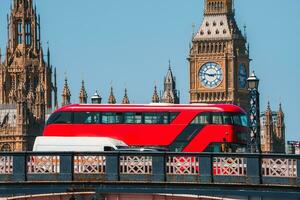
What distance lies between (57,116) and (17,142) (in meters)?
111

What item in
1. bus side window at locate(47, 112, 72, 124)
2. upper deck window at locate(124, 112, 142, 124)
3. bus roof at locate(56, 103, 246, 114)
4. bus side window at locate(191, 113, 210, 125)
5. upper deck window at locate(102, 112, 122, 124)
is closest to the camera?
bus side window at locate(191, 113, 210, 125)

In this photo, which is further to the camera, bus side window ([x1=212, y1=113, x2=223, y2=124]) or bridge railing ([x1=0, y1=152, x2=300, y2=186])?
bus side window ([x1=212, y1=113, x2=223, y2=124])

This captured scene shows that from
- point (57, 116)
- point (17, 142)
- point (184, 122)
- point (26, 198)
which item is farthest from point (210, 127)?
point (17, 142)

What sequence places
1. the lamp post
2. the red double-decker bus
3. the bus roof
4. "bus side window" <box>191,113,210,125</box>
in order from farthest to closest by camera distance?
Answer: the bus roof, "bus side window" <box>191,113,210,125</box>, the red double-decker bus, the lamp post

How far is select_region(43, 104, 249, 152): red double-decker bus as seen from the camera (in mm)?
76750

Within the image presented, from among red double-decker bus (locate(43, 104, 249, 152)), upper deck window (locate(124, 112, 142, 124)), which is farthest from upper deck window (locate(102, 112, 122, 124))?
upper deck window (locate(124, 112, 142, 124))

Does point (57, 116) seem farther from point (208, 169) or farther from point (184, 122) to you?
point (208, 169)

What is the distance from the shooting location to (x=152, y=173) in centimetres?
5066

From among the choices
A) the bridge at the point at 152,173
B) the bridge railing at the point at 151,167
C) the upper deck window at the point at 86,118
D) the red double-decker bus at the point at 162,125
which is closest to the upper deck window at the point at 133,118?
the red double-decker bus at the point at 162,125

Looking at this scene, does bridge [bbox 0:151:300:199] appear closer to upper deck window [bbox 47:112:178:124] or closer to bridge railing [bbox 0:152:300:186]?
bridge railing [bbox 0:152:300:186]

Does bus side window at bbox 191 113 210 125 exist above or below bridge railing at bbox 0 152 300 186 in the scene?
above

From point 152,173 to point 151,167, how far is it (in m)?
0.20

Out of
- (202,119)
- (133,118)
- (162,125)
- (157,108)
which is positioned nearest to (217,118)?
(202,119)

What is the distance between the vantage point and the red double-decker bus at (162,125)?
76750 millimetres
